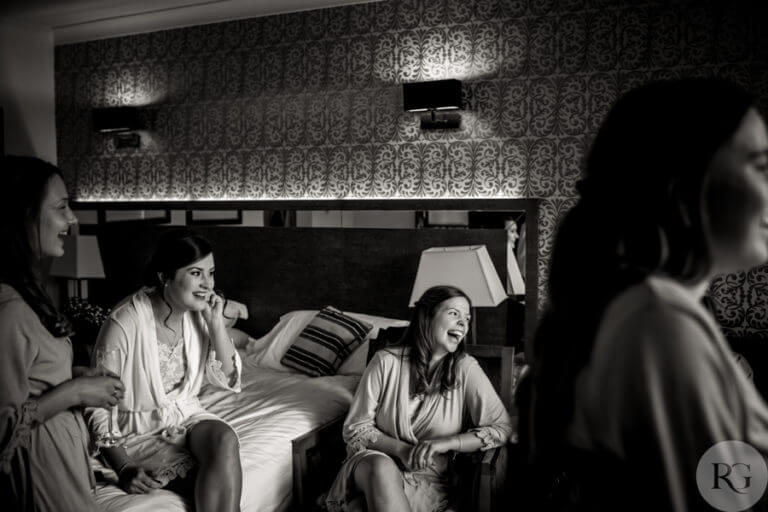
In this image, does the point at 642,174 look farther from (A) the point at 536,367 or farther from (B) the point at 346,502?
(B) the point at 346,502

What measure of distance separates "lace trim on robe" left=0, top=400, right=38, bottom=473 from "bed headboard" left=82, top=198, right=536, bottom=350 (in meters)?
2.49

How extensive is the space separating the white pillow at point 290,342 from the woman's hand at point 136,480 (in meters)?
1.45

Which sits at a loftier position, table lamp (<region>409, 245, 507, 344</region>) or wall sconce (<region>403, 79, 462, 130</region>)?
wall sconce (<region>403, 79, 462, 130</region>)

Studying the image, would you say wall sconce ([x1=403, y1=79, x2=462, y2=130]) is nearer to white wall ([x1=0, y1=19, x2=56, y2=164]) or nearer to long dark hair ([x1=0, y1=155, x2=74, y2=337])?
long dark hair ([x1=0, y1=155, x2=74, y2=337])

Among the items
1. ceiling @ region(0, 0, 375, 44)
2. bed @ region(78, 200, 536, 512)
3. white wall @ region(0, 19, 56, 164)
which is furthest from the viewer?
white wall @ region(0, 19, 56, 164)

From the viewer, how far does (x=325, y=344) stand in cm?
355

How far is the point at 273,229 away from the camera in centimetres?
411

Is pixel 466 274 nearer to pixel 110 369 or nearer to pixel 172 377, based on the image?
pixel 172 377

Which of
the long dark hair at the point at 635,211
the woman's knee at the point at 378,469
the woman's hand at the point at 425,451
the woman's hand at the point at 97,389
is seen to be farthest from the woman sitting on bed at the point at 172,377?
the long dark hair at the point at 635,211

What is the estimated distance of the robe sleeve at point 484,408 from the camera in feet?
8.27

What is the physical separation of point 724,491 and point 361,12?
371cm

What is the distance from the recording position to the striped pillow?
11.6 ft

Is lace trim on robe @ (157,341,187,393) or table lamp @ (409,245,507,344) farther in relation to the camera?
table lamp @ (409,245,507,344)

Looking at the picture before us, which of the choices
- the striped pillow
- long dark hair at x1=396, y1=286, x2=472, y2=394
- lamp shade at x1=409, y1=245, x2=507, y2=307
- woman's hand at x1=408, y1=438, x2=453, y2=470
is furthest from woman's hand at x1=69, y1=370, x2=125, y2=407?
the striped pillow
